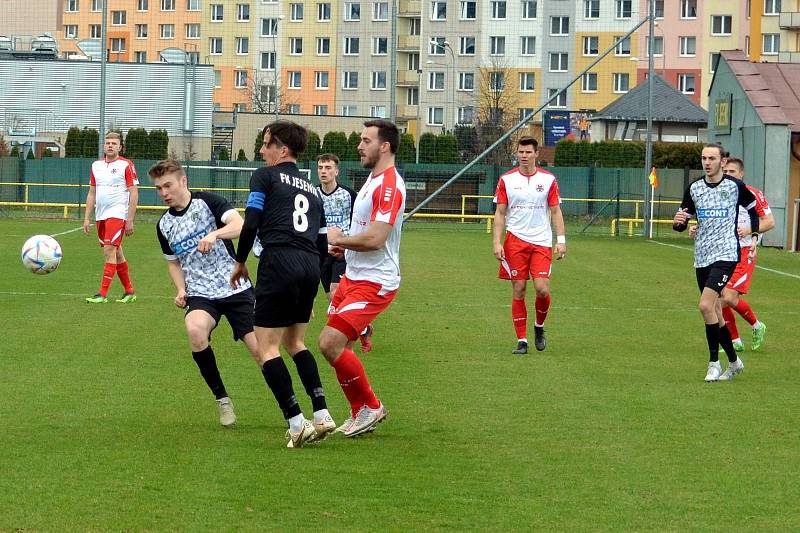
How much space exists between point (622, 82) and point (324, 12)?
2343 cm

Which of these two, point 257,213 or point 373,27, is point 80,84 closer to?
point 373,27

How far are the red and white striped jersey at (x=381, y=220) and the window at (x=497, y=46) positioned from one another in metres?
56.6

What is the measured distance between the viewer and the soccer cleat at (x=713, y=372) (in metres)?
10.8

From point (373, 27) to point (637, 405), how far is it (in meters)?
53.4

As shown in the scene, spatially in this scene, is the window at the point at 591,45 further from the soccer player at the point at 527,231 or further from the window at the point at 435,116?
the soccer player at the point at 527,231

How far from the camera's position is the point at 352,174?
43.7 m

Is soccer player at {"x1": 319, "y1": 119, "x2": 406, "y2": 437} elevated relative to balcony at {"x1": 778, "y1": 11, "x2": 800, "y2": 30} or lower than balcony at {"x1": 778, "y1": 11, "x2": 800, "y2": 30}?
lower

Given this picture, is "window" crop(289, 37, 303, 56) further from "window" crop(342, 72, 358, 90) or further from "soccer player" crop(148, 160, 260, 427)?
"soccer player" crop(148, 160, 260, 427)

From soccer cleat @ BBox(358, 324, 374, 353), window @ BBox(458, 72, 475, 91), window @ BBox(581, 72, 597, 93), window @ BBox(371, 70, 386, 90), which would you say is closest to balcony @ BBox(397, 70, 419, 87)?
window @ BBox(458, 72, 475, 91)

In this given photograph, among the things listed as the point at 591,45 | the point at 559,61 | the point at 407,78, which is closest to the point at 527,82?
the point at 559,61

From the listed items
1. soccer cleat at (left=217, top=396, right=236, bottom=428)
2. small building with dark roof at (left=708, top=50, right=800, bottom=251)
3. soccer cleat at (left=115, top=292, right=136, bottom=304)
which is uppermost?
small building with dark roof at (left=708, top=50, right=800, bottom=251)

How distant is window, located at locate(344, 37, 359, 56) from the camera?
59312 millimetres

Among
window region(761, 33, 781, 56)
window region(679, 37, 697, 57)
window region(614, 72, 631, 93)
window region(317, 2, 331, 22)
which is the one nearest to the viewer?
window region(317, 2, 331, 22)

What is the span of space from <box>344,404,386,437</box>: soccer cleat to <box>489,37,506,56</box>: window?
186 feet
